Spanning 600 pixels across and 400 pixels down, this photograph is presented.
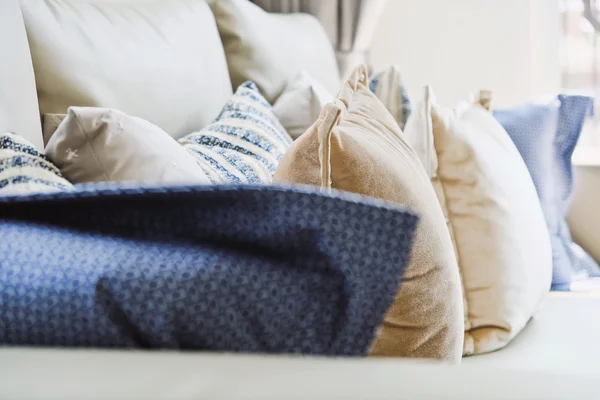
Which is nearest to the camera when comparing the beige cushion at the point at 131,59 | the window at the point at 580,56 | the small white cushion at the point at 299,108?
the beige cushion at the point at 131,59

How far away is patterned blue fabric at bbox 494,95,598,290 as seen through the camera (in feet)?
5.03

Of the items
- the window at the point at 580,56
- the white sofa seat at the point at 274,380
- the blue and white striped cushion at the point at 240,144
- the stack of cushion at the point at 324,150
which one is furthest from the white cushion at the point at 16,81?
the window at the point at 580,56

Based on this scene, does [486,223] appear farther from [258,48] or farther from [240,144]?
[258,48]

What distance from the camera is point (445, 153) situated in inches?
45.9

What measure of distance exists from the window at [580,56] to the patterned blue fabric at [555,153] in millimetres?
1253

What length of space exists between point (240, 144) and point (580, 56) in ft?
7.07

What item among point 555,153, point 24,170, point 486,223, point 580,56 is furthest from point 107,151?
point 580,56

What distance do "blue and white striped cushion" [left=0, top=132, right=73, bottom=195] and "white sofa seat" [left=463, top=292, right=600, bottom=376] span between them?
1.82ft

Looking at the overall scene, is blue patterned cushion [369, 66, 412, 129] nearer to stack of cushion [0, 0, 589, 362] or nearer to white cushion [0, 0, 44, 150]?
stack of cushion [0, 0, 589, 362]

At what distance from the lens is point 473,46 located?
263 cm

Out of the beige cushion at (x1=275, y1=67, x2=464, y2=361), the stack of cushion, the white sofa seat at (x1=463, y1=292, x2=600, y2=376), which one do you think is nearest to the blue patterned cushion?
the stack of cushion

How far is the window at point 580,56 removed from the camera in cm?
279

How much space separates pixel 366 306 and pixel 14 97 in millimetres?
648

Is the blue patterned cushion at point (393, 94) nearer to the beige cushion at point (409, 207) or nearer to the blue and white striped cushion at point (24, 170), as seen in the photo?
the beige cushion at point (409, 207)
